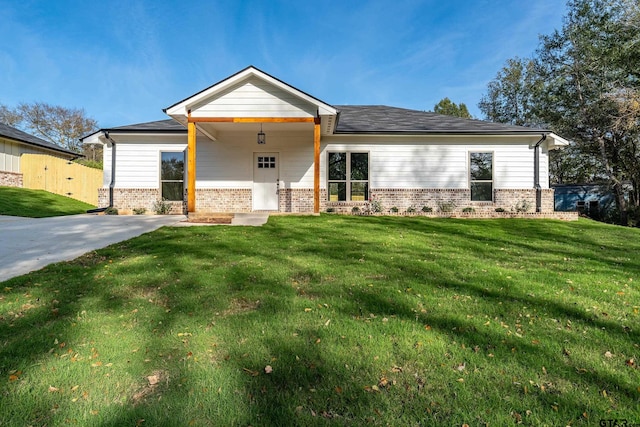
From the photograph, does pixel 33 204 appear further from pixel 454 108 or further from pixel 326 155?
pixel 454 108

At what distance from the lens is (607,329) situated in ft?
8.66

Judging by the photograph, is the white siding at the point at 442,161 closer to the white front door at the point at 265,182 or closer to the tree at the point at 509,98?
the white front door at the point at 265,182

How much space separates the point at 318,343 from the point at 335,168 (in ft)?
33.7

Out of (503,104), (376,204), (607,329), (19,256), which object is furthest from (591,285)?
(503,104)

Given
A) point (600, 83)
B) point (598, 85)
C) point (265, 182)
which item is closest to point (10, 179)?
point (265, 182)

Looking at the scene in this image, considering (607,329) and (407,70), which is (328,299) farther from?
(407,70)

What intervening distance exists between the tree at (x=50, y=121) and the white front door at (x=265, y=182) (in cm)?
2770

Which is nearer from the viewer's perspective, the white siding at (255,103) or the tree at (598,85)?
the white siding at (255,103)

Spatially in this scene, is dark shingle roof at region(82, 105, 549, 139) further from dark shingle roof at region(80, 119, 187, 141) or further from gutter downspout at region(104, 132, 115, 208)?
gutter downspout at region(104, 132, 115, 208)

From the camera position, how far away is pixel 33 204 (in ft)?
45.5

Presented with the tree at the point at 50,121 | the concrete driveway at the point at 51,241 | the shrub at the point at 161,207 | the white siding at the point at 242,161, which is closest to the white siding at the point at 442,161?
the white siding at the point at 242,161

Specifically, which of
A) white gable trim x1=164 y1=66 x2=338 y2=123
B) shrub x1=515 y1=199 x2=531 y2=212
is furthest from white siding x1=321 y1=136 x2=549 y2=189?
white gable trim x1=164 y1=66 x2=338 y2=123

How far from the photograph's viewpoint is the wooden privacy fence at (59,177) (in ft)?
58.9

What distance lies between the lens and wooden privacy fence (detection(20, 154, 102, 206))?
17938 mm
